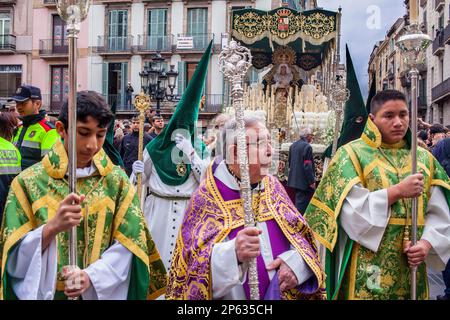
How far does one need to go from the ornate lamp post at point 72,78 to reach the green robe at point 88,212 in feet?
0.54

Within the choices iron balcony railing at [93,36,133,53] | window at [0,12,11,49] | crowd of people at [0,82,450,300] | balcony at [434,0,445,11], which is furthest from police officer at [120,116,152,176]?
balcony at [434,0,445,11]

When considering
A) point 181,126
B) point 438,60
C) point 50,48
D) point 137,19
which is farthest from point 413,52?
point 438,60

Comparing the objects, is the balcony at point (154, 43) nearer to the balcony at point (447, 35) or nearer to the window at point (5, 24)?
the window at point (5, 24)

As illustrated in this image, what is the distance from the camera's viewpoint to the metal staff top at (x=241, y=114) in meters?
2.50

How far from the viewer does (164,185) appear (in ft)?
18.7

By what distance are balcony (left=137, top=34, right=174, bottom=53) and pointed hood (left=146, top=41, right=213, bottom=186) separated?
25194mm

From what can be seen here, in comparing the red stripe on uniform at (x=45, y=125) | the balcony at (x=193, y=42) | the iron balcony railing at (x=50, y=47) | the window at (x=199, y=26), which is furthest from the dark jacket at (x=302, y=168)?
the iron balcony railing at (x=50, y=47)

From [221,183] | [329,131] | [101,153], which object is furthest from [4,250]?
[329,131]

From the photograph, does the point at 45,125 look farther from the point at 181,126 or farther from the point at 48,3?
the point at 48,3

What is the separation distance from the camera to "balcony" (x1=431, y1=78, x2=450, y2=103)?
99.0ft

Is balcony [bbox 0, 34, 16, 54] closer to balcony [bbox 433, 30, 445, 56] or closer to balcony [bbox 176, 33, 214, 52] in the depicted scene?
balcony [bbox 176, 33, 214, 52]

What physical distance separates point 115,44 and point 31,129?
2636cm

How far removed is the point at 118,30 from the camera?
102 feet
